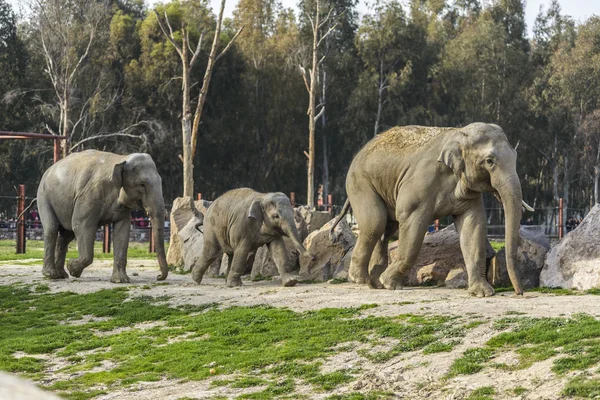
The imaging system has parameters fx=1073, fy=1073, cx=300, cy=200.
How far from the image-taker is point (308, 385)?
8.89 meters

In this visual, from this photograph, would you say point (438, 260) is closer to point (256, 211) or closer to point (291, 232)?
point (291, 232)

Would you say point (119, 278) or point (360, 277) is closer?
point (360, 277)

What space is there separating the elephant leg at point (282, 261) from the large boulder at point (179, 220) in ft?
14.0

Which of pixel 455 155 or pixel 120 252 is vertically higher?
pixel 455 155

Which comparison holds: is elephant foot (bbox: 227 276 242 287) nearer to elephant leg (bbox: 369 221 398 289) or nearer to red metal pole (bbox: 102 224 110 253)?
elephant leg (bbox: 369 221 398 289)

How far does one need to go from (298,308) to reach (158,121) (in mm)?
34196

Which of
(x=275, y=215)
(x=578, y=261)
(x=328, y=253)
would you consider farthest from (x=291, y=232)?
(x=578, y=261)

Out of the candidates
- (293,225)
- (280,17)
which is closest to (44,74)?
(280,17)

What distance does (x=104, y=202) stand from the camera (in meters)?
16.5

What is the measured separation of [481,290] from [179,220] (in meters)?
9.23

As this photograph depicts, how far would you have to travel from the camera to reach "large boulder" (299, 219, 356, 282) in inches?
638

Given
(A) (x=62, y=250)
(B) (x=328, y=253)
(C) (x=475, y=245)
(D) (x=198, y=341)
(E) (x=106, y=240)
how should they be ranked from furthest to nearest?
(E) (x=106, y=240)
(A) (x=62, y=250)
(B) (x=328, y=253)
(C) (x=475, y=245)
(D) (x=198, y=341)

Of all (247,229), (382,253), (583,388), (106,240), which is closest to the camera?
(583,388)

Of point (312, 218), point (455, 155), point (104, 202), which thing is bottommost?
point (312, 218)
